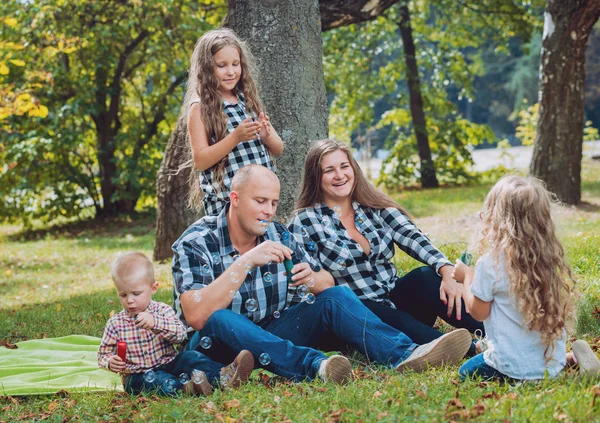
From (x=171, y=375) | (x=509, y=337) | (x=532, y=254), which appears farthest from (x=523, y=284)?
(x=171, y=375)

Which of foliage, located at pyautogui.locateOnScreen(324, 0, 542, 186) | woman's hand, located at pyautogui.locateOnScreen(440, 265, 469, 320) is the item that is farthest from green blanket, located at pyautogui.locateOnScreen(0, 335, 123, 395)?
foliage, located at pyautogui.locateOnScreen(324, 0, 542, 186)

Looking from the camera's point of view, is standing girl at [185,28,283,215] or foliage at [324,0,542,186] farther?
foliage at [324,0,542,186]

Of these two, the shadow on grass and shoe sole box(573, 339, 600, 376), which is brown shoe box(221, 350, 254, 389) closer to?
shoe sole box(573, 339, 600, 376)

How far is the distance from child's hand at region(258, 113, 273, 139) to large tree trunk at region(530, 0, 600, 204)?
20.5 ft

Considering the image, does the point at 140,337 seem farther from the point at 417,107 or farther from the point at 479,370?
the point at 417,107

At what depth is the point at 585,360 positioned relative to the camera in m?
3.10

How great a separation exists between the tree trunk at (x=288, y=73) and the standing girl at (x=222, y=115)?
2.92 feet

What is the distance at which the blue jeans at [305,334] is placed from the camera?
349cm

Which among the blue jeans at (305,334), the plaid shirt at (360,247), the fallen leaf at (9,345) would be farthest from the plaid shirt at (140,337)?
the fallen leaf at (9,345)

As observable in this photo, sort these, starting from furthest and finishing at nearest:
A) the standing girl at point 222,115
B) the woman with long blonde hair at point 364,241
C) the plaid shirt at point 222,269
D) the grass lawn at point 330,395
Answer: the standing girl at point 222,115 → the woman with long blonde hair at point 364,241 → the plaid shirt at point 222,269 → the grass lawn at point 330,395

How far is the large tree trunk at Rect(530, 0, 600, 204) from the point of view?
9.48 metres

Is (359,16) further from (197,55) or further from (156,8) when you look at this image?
(156,8)

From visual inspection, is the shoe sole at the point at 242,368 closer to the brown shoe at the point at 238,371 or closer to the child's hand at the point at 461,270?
the brown shoe at the point at 238,371

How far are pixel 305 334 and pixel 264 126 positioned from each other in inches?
51.0
